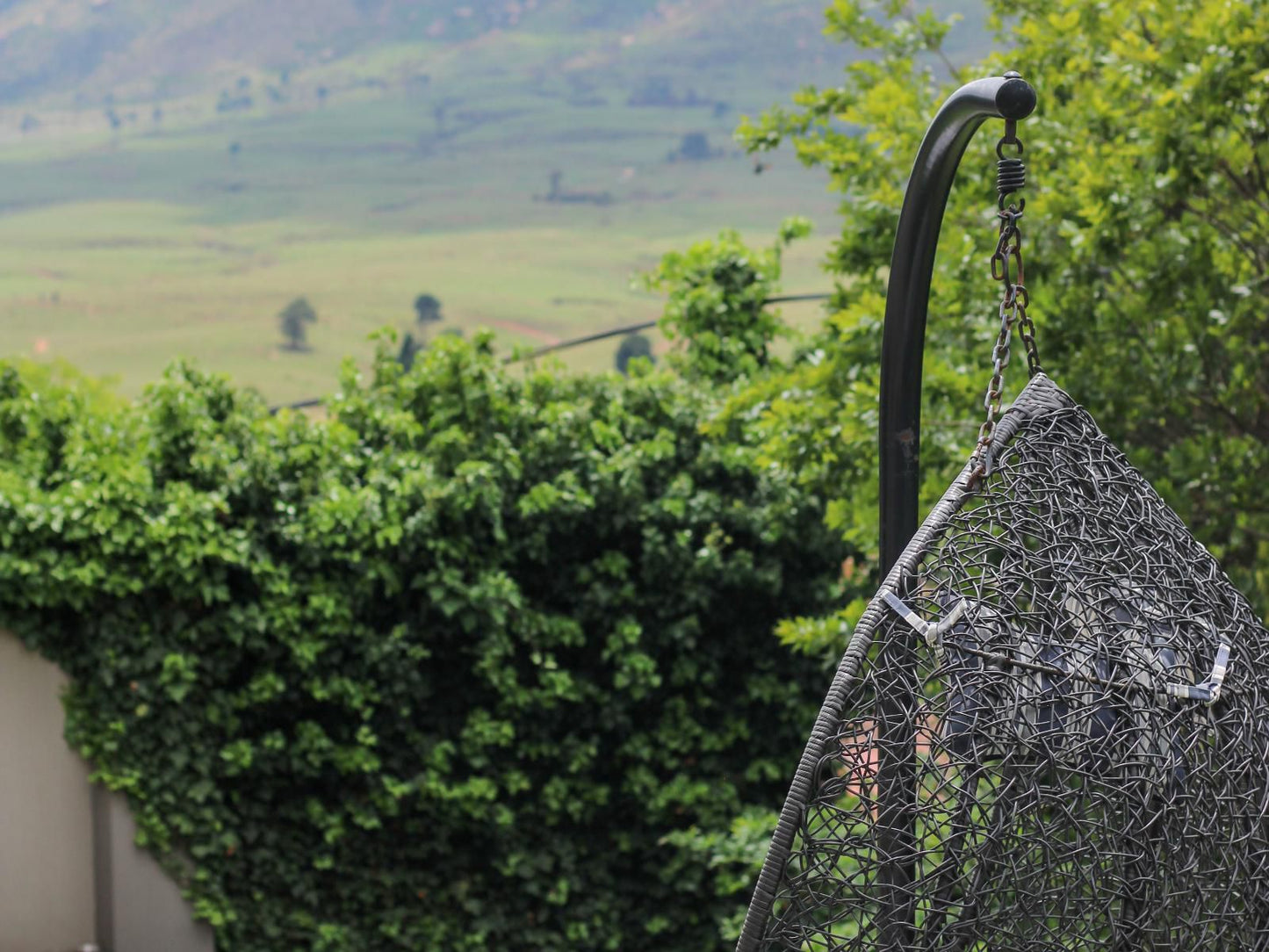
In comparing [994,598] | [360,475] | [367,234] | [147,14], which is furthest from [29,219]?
[994,598]

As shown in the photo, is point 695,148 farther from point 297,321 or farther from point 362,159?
point 297,321

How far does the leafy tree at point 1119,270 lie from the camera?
275 centimetres

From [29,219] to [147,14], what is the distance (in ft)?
16.7

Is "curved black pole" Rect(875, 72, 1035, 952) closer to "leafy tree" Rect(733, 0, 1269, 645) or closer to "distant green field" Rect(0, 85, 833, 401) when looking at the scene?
"leafy tree" Rect(733, 0, 1269, 645)

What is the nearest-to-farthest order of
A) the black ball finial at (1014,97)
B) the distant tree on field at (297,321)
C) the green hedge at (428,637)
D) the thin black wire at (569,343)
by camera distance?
the black ball finial at (1014,97)
the green hedge at (428,637)
the thin black wire at (569,343)
the distant tree on field at (297,321)

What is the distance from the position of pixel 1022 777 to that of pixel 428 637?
2.98m

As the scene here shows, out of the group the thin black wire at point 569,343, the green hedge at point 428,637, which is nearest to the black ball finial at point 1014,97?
the thin black wire at point 569,343

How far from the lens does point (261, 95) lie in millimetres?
16500

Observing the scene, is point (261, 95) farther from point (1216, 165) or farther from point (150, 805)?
point (1216, 165)

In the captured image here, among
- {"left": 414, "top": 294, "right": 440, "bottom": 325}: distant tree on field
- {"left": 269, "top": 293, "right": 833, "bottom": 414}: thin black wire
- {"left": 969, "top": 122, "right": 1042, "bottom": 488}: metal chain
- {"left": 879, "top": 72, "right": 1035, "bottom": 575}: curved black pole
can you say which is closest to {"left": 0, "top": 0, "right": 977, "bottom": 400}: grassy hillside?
{"left": 414, "top": 294, "right": 440, "bottom": 325}: distant tree on field

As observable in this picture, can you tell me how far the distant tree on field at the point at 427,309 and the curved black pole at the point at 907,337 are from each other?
11043 millimetres

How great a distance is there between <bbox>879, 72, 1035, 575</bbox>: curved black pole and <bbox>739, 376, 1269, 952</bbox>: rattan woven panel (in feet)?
0.96

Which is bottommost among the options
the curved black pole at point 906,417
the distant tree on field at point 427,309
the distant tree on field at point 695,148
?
→ the curved black pole at point 906,417

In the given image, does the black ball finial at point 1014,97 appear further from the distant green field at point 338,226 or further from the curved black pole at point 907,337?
the distant green field at point 338,226
